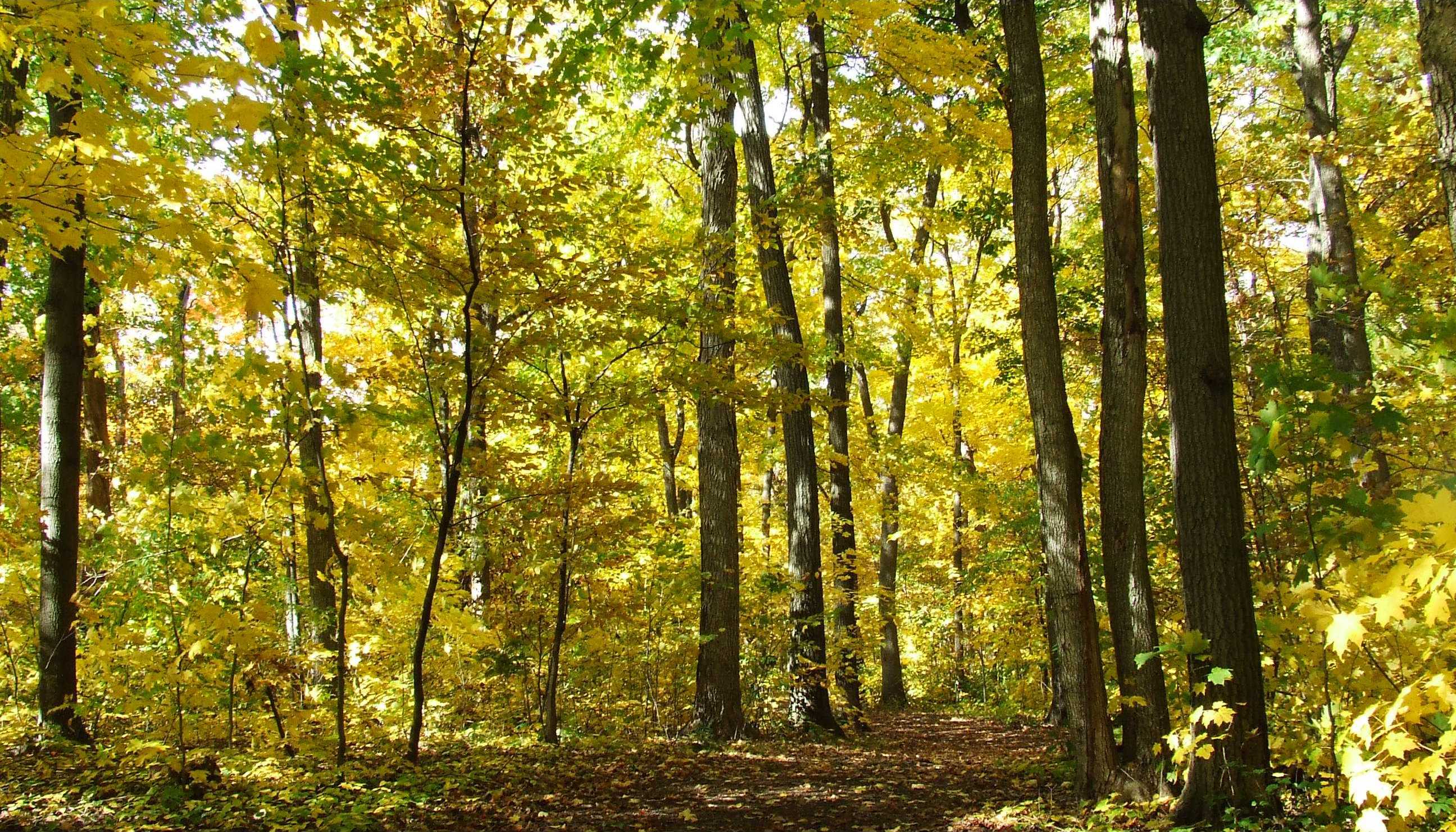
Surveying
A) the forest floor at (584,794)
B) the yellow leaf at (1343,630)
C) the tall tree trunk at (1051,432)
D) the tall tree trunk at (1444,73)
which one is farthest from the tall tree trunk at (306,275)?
the tall tree trunk at (1444,73)

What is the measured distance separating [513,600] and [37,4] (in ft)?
17.9

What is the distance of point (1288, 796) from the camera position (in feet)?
13.1

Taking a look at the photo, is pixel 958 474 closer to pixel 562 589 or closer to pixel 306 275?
pixel 562 589

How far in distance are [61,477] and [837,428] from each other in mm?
7496

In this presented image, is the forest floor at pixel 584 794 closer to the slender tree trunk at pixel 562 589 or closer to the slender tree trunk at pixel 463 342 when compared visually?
the slender tree trunk at pixel 562 589

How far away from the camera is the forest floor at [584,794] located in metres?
4.32

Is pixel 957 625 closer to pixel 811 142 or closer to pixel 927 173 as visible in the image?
pixel 927 173

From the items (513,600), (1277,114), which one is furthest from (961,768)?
(1277,114)

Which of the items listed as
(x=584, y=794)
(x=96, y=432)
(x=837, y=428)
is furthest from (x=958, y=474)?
(x=96, y=432)

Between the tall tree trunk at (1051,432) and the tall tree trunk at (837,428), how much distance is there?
14.1 feet

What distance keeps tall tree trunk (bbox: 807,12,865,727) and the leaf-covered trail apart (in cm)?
202

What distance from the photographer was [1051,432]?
471 cm

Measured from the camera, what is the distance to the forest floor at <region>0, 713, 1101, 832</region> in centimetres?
432

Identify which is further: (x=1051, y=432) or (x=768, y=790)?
(x=768, y=790)
